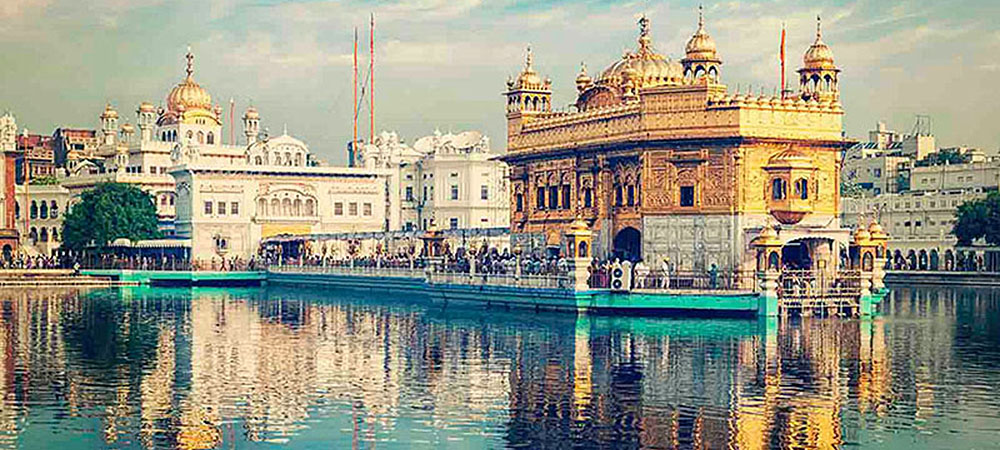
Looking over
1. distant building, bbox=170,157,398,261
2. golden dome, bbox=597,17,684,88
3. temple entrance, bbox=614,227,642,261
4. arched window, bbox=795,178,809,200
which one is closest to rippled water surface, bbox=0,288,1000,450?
arched window, bbox=795,178,809,200

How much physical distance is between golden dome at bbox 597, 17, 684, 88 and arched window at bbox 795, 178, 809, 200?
976cm

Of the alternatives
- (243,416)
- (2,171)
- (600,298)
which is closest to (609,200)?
(600,298)

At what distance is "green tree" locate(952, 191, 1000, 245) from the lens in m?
75.4

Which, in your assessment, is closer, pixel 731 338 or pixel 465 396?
pixel 465 396

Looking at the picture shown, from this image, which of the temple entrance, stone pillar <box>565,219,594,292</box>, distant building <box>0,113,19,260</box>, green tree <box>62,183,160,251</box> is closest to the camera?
stone pillar <box>565,219,594,292</box>

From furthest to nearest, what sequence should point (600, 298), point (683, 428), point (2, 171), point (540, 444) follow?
point (2, 171)
point (600, 298)
point (683, 428)
point (540, 444)

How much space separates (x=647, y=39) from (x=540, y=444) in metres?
39.3

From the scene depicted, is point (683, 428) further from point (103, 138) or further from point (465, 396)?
point (103, 138)

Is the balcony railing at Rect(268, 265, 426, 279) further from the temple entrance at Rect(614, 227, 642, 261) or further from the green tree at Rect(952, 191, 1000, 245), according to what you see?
the green tree at Rect(952, 191, 1000, 245)

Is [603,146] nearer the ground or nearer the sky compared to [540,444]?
nearer the sky

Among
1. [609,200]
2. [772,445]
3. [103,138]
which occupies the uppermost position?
[103,138]

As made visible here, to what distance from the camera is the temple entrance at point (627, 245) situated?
50156 millimetres

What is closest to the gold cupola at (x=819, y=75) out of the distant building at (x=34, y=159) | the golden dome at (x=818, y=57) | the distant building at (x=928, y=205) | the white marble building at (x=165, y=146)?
the golden dome at (x=818, y=57)

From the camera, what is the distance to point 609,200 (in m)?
50.8
